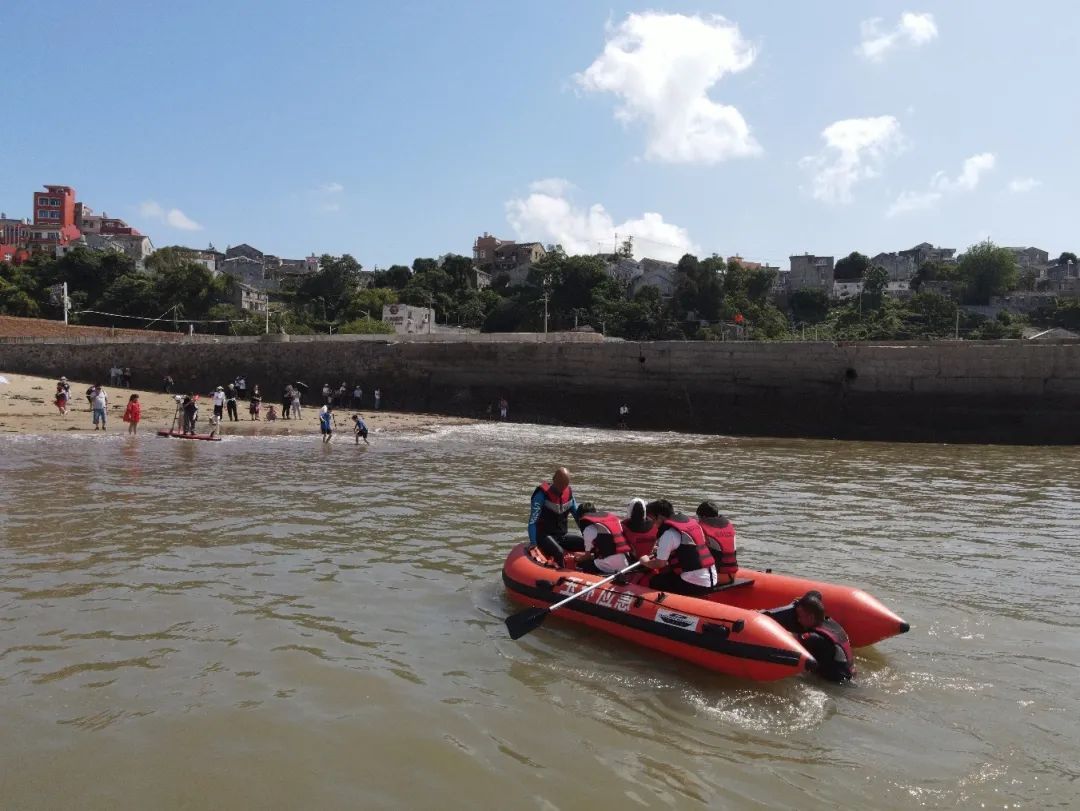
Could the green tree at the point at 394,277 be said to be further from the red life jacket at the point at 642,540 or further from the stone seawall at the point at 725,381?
the red life jacket at the point at 642,540

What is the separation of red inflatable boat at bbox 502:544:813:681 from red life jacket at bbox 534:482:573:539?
45 centimetres

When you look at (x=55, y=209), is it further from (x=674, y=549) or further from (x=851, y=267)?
(x=674, y=549)

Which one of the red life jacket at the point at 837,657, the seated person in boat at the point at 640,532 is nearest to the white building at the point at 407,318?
the seated person in boat at the point at 640,532

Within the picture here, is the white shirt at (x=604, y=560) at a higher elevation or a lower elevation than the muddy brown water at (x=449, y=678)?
higher

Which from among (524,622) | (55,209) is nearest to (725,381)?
(524,622)

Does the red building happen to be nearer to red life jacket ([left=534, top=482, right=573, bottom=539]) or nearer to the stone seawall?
the stone seawall

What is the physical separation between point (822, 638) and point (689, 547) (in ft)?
3.76

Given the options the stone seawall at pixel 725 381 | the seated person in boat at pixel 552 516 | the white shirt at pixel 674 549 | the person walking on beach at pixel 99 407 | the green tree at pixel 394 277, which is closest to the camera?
the white shirt at pixel 674 549

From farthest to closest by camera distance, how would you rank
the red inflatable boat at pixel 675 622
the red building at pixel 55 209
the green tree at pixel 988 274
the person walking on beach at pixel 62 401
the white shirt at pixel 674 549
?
the red building at pixel 55 209
the green tree at pixel 988 274
the person walking on beach at pixel 62 401
the white shirt at pixel 674 549
the red inflatable boat at pixel 675 622

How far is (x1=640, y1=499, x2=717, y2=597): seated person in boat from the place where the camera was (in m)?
5.85

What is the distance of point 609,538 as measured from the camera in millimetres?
6449

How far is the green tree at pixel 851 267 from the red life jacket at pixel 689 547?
90341mm

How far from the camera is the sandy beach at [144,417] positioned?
1994 centimetres

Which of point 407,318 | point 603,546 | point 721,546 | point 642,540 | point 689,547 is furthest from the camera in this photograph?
point 407,318
